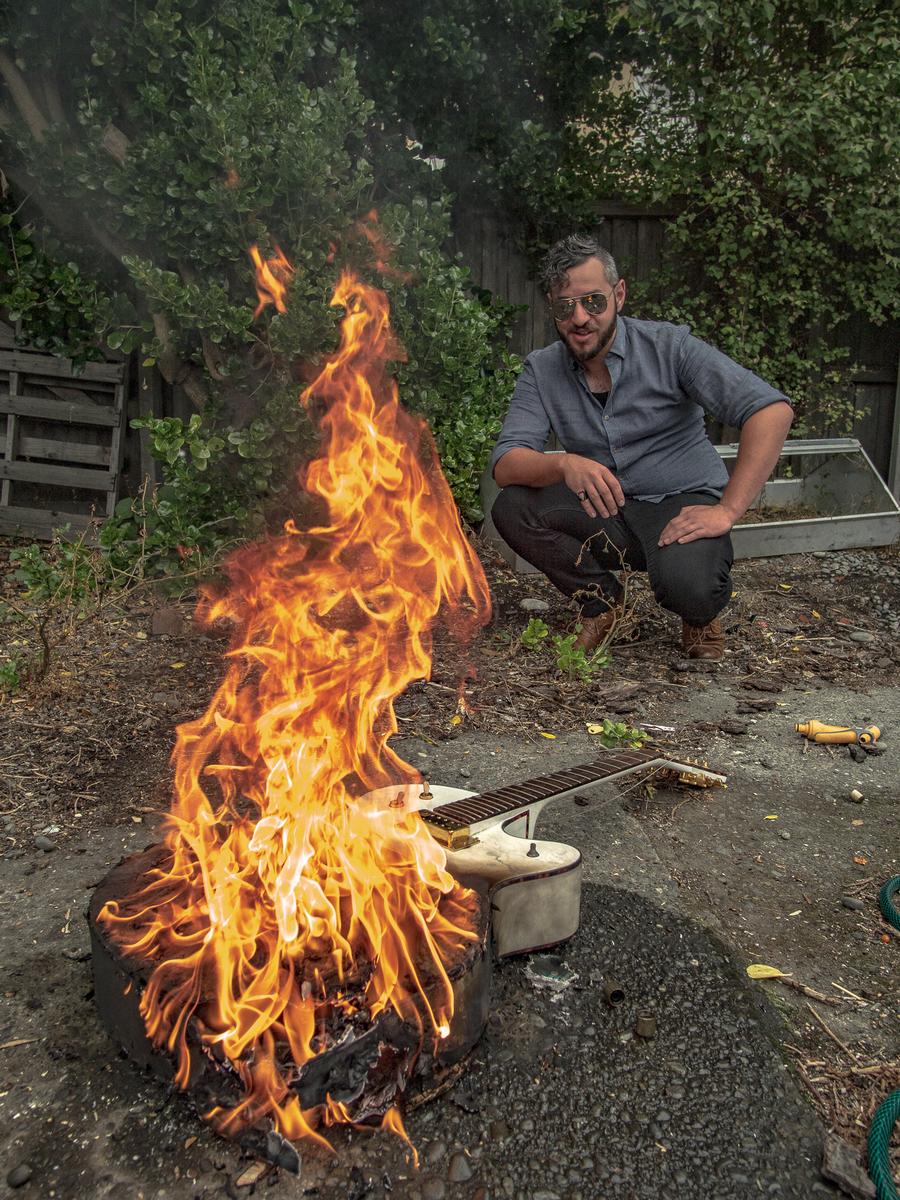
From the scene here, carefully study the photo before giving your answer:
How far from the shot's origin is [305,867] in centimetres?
228

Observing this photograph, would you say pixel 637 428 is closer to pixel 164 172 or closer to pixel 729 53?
pixel 164 172

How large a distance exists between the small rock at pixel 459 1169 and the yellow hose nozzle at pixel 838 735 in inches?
108

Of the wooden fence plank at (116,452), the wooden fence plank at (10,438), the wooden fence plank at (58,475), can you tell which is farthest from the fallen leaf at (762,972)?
the wooden fence plank at (10,438)

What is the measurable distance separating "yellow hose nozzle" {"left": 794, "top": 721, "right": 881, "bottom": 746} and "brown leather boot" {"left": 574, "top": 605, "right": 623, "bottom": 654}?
125 centimetres

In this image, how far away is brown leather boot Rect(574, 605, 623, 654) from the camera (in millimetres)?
5156

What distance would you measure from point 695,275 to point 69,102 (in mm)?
5115

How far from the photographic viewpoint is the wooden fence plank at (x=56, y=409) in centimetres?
784

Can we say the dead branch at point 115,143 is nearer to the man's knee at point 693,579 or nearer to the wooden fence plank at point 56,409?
the wooden fence plank at point 56,409

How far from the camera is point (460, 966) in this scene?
6.89 feet

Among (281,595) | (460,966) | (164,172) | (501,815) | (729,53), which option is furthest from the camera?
(729,53)

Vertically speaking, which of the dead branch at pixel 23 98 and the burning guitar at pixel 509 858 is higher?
the dead branch at pixel 23 98

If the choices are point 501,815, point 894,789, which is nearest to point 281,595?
point 501,815

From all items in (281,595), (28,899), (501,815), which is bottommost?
(28,899)

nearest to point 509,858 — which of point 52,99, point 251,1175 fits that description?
point 251,1175
